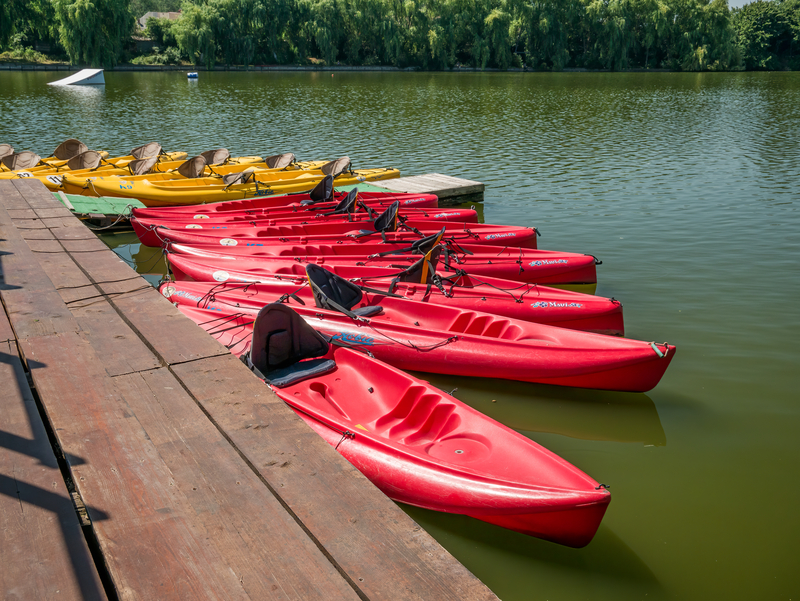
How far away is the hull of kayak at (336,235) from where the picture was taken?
32.2 ft

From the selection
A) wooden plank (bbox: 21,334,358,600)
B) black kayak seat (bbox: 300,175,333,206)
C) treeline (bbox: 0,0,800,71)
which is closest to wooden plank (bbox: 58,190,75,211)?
black kayak seat (bbox: 300,175,333,206)

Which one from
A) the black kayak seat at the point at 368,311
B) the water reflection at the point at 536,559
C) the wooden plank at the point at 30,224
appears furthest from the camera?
the wooden plank at the point at 30,224

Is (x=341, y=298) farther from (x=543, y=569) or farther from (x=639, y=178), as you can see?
(x=639, y=178)

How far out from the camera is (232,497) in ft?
9.16

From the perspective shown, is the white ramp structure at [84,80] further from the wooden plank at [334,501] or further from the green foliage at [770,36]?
the green foliage at [770,36]

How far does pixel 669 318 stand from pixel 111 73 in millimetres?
55216

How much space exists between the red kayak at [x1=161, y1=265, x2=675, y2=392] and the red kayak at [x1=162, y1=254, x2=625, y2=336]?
46cm

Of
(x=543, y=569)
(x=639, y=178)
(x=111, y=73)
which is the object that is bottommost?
(x=543, y=569)

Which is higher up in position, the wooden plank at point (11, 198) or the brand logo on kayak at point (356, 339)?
the wooden plank at point (11, 198)

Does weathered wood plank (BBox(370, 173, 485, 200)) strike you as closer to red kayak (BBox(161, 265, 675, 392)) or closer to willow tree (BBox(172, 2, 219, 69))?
red kayak (BBox(161, 265, 675, 392))

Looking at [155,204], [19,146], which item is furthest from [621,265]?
[19,146]

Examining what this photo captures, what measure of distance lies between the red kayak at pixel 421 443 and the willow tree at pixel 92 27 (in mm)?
49927

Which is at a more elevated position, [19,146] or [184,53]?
[184,53]

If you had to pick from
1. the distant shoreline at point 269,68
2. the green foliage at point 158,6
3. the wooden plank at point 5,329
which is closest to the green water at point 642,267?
the wooden plank at point 5,329
